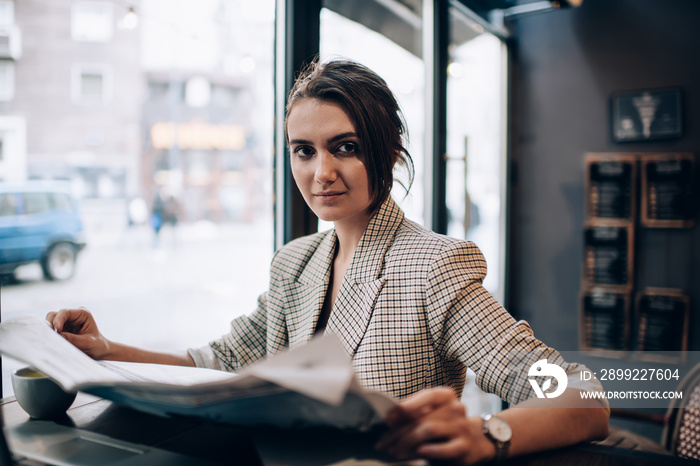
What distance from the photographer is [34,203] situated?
1230 mm

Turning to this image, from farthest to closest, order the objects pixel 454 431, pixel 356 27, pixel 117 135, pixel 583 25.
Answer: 1. pixel 583 25
2. pixel 356 27
3. pixel 117 135
4. pixel 454 431

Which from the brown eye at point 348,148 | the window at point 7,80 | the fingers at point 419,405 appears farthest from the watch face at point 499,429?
the window at point 7,80

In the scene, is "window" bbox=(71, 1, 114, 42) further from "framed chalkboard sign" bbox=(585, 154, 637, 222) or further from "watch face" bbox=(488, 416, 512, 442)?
"framed chalkboard sign" bbox=(585, 154, 637, 222)

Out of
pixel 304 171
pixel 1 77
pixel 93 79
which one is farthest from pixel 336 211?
pixel 93 79

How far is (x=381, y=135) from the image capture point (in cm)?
101

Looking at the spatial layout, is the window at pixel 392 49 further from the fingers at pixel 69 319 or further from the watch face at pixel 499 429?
the watch face at pixel 499 429

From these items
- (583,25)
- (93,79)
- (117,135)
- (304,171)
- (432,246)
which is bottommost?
(432,246)

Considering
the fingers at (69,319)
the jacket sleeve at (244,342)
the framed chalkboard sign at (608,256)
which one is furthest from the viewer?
the framed chalkboard sign at (608,256)

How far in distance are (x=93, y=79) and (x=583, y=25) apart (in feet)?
9.73

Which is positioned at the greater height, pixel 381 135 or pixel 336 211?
pixel 381 135

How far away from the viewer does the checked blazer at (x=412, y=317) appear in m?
0.82

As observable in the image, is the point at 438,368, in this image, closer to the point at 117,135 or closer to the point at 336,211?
the point at 336,211

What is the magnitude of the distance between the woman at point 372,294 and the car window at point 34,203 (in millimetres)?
434

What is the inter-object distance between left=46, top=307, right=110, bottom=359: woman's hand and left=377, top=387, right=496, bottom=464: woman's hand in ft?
2.14
